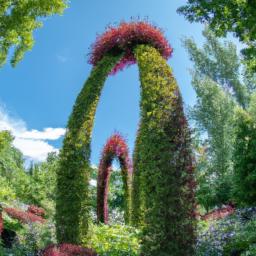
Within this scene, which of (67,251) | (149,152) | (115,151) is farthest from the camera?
(115,151)

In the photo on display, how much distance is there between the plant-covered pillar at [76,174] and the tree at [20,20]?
176 inches

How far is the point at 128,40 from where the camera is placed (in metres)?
10.1

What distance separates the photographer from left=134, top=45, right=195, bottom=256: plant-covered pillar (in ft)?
21.1

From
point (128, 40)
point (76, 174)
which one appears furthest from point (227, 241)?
point (128, 40)

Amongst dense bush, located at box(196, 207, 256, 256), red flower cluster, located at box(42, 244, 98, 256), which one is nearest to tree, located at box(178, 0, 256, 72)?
dense bush, located at box(196, 207, 256, 256)

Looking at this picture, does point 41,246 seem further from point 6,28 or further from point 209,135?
point 209,135

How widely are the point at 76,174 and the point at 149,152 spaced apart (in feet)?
9.12

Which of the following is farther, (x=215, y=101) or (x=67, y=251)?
(x=215, y=101)

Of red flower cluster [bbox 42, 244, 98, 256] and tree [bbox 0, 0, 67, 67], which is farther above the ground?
tree [bbox 0, 0, 67, 67]

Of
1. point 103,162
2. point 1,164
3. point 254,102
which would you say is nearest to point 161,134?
point 103,162

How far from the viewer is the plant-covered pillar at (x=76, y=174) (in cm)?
884

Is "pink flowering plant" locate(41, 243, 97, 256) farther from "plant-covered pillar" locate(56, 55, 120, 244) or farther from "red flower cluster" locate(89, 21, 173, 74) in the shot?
"red flower cluster" locate(89, 21, 173, 74)

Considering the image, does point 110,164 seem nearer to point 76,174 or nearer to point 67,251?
point 76,174

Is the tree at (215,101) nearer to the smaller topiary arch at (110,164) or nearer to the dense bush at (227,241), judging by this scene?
the smaller topiary arch at (110,164)
